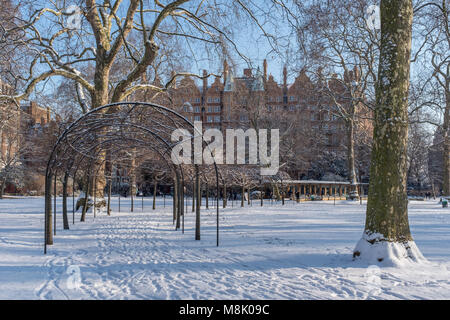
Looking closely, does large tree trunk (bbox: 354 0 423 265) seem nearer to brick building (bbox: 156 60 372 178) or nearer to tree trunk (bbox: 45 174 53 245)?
brick building (bbox: 156 60 372 178)

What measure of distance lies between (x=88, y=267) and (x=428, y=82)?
892 inches

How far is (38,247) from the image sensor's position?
28.0 ft

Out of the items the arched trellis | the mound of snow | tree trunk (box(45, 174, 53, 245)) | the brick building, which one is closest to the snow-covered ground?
the mound of snow

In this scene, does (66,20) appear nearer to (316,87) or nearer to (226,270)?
(226,270)

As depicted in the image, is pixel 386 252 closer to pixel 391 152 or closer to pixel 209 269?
pixel 391 152

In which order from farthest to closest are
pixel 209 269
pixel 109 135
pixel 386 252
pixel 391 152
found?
pixel 109 135 < pixel 391 152 < pixel 386 252 < pixel 209 269

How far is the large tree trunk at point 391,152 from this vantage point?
6574 millimetres

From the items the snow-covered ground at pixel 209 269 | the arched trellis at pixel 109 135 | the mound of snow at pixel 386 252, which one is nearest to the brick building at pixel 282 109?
the arched trellis at pixel 109 135

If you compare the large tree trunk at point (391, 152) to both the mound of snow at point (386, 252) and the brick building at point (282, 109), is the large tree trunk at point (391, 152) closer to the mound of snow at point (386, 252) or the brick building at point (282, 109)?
the mound of snow at point (386, 252)

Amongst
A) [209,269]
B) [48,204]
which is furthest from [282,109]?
[209,269]

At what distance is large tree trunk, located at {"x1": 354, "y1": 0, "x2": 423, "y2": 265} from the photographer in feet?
21.6

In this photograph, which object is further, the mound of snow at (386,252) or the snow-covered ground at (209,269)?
the mound of snow at (386,252)

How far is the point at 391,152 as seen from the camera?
21.8 feet
